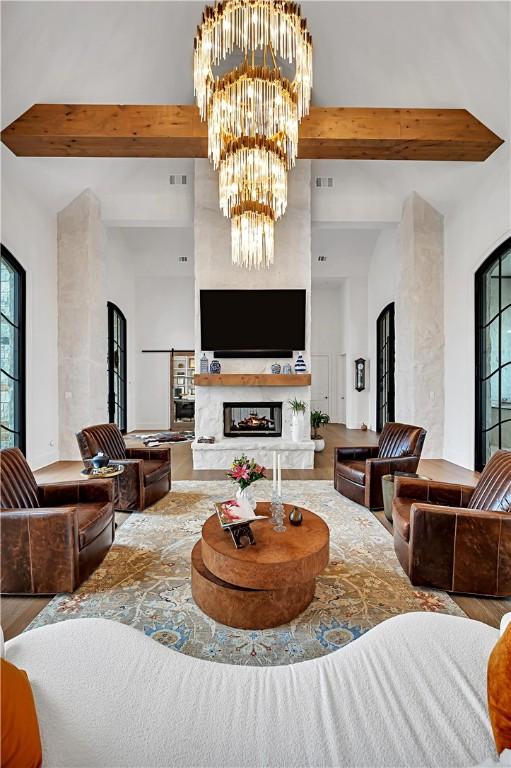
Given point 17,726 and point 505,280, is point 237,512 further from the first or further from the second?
point 505,280

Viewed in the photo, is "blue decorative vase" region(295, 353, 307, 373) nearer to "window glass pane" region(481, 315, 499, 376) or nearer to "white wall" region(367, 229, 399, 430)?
"window glass pane" region(481, 315, 499, 376)

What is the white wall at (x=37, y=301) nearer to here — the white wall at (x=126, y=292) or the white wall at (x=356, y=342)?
the white wall at (x=126, y=292)

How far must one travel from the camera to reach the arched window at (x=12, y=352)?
5258 mm

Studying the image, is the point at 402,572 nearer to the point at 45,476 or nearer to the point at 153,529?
the point at 153,529

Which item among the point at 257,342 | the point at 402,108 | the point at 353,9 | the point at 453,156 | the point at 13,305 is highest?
the point at 353,9

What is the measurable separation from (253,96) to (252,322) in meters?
3.61

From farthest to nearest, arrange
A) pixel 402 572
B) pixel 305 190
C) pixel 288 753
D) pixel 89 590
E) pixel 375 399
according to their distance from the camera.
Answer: pixel 375 399 → pixel 305 190 → pixel 402 572 → pixel 89 590 → pixel 288 753

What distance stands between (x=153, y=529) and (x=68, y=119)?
16.1ft

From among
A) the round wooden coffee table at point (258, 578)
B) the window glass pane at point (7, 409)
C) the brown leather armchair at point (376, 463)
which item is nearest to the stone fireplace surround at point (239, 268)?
the brown leather armchair at point (376, 463)

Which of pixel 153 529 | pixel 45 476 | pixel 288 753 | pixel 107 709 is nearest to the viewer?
pixel 288 753

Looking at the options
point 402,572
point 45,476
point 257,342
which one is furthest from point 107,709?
point 257,342

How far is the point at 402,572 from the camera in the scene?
2.70 metres

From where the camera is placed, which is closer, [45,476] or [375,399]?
[45,476]

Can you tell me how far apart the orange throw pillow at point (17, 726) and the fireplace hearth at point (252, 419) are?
17.9 ft
